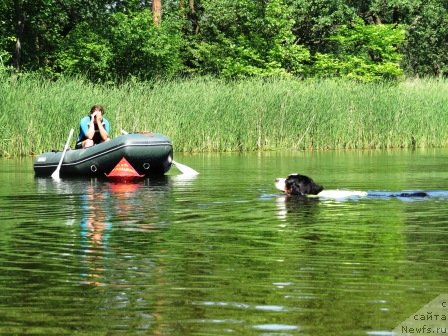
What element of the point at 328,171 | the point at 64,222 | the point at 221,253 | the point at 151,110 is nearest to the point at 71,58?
the point at 151,110

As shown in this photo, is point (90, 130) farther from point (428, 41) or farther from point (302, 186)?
point (428, 41)

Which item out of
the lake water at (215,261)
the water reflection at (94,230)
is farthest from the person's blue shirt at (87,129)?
the lake water at (215,261)

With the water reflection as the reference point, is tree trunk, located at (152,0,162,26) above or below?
above

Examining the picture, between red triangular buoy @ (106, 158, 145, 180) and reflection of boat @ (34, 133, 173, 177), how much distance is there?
62 millimetres

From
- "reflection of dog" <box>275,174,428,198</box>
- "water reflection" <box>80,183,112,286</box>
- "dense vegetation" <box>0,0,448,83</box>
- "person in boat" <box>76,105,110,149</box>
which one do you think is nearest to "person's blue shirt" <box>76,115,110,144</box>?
"person in boat" <box>76,105,110,149</box>

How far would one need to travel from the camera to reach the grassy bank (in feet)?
88.1

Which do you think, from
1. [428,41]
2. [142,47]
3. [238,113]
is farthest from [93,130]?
[428,41]

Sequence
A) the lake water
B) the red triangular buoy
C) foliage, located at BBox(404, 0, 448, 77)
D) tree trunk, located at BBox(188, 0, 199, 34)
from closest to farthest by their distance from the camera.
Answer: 1. the lake water
2. the red triangular buoy
3. tree trunk, located at BBox(188, 0, 199, 34)
4. foliage, located at BBox(404, 0, 448, 77)

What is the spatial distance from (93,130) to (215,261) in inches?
488

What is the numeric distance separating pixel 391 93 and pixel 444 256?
25183mm

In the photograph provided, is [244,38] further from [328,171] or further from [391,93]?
[328,171]

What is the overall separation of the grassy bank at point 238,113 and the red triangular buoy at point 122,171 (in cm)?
738

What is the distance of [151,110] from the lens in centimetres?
2886

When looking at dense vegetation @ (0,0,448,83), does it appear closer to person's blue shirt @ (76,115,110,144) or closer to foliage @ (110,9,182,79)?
foliage @ (110,9,182,79)
